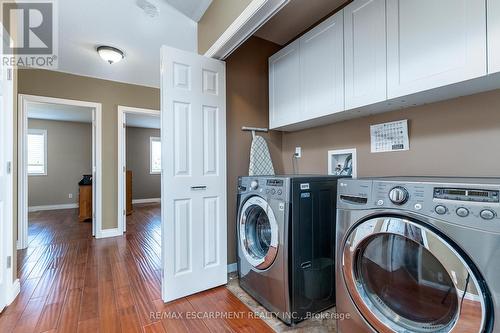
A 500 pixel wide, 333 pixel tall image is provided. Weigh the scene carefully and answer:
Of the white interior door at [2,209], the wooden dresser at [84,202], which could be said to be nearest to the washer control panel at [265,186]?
the white interior door at [2,209]

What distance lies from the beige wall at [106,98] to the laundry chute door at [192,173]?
2.43 metres

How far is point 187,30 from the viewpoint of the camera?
2.51 metres

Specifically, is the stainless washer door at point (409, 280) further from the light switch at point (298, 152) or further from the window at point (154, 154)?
the window at point (154, 154)

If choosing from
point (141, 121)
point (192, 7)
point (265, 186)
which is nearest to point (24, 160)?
point (192, 7)

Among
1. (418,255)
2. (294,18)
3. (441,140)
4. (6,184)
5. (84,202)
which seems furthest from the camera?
(84,202)

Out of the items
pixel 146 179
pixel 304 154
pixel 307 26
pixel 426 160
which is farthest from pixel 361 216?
pixel 146 179

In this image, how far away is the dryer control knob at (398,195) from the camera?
3.26 feet

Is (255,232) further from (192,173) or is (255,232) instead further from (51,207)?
(51,207)

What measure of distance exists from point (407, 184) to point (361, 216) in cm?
25

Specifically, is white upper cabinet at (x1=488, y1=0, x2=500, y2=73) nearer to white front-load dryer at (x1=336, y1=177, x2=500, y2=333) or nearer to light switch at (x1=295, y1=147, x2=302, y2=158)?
white front-load dryer at (x1=336, y1=177, x2=500, y2=333)

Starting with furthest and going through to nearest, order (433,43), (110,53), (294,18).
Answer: (110,53) < (294,18) < (433,43)

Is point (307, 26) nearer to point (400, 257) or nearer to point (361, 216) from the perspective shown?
point (361, 216)

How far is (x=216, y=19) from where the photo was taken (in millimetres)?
1961

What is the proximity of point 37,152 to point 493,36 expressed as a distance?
8115 millimetres
